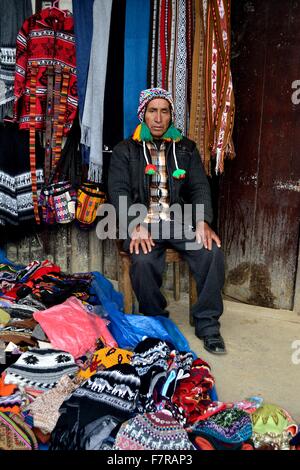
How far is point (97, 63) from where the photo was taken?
3.44 m

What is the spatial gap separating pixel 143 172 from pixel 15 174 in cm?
118

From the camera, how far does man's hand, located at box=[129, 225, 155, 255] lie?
2959 mm

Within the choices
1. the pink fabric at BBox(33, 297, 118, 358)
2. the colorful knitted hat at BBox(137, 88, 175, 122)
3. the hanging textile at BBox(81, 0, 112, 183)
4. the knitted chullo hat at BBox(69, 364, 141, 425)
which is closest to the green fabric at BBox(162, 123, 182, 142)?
the colorful knitted hat at BBox(137, 88, 175, 122)

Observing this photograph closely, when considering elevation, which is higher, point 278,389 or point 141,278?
point 141,278

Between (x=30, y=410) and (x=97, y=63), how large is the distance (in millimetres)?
2402

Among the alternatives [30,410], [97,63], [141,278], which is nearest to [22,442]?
[30,410]

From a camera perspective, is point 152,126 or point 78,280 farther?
point 78,280

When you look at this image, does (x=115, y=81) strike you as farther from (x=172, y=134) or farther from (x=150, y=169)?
(x=150, y=169)

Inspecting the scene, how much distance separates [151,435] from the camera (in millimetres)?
1924

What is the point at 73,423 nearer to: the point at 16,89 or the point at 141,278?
the point at 141,278

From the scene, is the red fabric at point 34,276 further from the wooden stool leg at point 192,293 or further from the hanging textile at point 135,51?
the hanging textile at point 135,51

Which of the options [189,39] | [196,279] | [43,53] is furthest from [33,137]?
[196,279]

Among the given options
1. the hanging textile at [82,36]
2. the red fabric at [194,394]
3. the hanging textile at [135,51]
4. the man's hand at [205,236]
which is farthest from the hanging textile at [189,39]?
the red fabric at [194,394]
